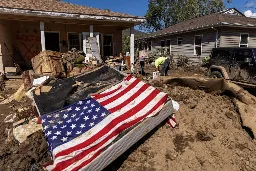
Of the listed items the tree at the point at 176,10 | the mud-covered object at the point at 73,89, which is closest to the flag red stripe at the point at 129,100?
the mud-covered object at the point at 73,89

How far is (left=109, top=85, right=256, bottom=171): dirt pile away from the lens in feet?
13.7

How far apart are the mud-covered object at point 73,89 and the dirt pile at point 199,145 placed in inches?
79.4

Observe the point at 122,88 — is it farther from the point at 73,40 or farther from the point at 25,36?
the point at 25,36

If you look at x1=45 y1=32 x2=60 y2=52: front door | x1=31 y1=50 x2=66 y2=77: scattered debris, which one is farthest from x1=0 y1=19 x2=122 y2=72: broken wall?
x1=31 y1=50 x2=66 y2=77: scattered debris

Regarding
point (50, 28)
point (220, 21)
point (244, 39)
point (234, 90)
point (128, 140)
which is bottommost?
point (128, 140)

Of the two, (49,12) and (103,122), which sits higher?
(49,12)

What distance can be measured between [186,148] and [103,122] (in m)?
1.73

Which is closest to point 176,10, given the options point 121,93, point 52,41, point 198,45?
point 198,45

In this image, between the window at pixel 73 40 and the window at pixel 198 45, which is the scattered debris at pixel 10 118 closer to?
the window at pixel 73 40

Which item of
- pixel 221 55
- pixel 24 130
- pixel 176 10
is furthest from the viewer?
pixel 176 10

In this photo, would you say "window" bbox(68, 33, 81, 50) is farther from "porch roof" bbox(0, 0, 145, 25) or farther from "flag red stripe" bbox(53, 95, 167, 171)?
"flag red stripe" bbox(53, 95, 167, 171)

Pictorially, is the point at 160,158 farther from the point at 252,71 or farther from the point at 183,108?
the point at 252,71

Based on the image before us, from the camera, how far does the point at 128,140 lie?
13.8 ft

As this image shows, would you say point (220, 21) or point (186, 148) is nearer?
A: point (186, 148)
